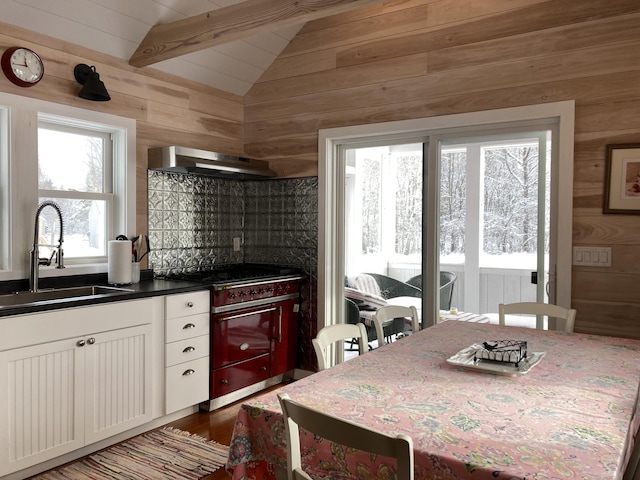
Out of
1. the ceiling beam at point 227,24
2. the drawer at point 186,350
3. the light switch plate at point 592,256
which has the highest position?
the ceiling beam at point 227,24

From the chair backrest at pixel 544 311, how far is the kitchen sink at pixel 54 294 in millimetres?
2176

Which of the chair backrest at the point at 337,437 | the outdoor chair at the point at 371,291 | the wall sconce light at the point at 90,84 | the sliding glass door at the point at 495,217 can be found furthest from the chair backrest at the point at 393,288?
the chair backrest at the point at 337,437

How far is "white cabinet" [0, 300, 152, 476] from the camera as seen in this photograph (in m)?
2.47

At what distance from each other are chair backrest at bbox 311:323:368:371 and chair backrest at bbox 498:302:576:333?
1002 mm

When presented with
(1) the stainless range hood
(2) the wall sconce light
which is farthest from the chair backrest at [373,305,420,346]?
(2) the wall sconce light

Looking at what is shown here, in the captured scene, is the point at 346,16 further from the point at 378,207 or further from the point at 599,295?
the point at 599,295

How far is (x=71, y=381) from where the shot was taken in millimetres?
2701

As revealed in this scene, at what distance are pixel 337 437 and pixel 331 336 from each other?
40.1 inches

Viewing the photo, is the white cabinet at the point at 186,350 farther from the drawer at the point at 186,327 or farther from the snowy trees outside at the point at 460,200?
the snowy trees outside at the point at 460,200

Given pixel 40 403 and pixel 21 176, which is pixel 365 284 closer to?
pixel 40 403

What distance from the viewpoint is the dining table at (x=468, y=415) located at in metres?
1.18

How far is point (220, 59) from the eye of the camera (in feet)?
13.3

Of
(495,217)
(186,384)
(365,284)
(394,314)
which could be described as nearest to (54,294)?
(186,384)

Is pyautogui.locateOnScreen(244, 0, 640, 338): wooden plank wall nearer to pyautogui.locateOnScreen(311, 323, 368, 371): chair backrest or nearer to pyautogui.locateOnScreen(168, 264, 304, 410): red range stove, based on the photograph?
pyautogui.locateOnScreen(168, 264, 304, 410): red range stove
